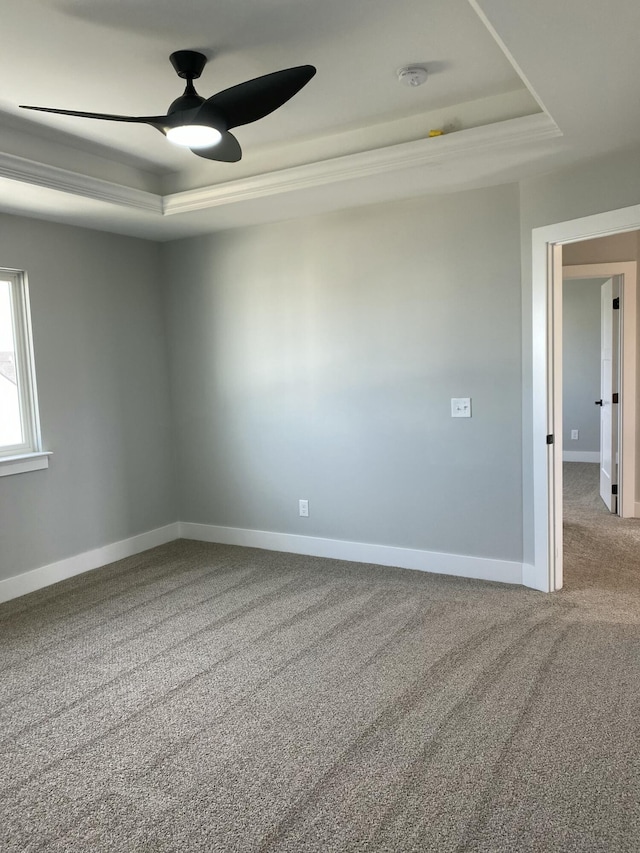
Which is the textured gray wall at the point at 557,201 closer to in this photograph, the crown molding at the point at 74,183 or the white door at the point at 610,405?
the white door at the point at 610,405

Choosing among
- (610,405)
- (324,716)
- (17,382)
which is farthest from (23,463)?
(610,405)

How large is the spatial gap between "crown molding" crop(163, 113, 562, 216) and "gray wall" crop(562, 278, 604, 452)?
205 inches

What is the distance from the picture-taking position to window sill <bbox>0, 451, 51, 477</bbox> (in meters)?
3.99

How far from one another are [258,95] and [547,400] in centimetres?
233

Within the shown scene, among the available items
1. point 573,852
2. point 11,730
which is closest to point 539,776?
point 573,852

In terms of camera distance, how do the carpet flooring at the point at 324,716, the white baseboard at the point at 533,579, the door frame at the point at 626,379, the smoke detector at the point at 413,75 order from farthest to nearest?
the door frame at the point at 626,379 → the white baseboard at the point at 533,579 → the smoke detector at the point at 413,75 → the carpet flooring at the point at 324,716

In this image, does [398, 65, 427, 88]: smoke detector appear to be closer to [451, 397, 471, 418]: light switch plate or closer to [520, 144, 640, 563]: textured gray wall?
[520, 144, 640, 563]: textured gray wall

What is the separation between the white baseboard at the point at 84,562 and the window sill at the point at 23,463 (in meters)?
0.66

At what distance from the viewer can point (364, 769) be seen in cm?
225

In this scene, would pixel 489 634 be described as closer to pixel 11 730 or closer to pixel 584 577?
pixel 584 577

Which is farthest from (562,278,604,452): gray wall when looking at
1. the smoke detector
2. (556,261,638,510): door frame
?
the smoke detector

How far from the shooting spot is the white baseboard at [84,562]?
407cm

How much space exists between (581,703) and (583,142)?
8.27 feet

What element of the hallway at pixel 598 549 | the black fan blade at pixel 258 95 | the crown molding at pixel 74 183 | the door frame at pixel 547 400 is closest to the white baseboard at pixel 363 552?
the door frame at pixel 547 400
